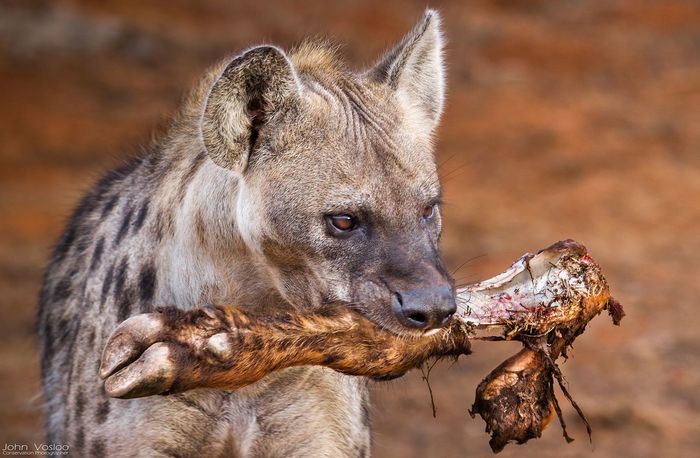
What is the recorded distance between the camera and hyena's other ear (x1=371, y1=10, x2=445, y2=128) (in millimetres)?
4914

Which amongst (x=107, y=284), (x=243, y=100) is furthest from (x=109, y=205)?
(x=243, y=100)

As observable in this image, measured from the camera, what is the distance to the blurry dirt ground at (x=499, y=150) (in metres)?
8.73

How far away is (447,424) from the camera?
8.47 m

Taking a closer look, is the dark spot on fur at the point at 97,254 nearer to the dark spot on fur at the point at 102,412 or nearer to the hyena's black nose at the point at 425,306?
the dark spot on fur at the point at 102,412

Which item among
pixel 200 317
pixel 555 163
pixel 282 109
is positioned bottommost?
pixel 200 317

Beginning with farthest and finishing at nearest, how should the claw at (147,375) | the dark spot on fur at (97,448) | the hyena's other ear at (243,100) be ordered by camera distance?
1. the dark spot on fur at (97,448)
2. the hyena's other ear at (243,100)
3. the claw at (147,375)

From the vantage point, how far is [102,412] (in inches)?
187

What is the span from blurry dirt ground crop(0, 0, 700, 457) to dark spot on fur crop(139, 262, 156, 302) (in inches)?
135

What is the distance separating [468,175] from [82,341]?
9612 mm

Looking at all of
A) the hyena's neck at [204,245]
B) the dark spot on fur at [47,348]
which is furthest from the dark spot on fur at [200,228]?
the dark spot on fur at [47,348]

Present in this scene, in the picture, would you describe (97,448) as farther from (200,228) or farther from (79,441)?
(200,228)

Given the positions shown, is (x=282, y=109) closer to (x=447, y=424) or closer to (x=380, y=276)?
(x=380, y=276)

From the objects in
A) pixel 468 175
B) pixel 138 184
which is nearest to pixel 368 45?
pixel 468 175

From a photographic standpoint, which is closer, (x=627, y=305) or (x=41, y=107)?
(x=627, y=305)
